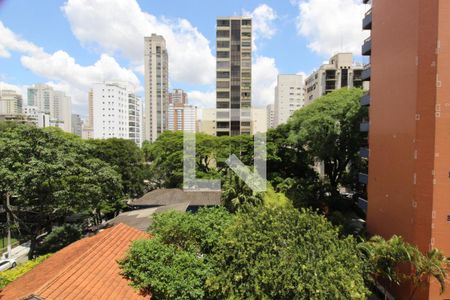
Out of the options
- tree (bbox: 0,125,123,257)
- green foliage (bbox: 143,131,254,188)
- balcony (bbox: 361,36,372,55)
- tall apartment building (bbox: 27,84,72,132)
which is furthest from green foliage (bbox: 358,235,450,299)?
tall apartment building (bbox: 27,84,72,132)

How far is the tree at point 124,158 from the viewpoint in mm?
23078

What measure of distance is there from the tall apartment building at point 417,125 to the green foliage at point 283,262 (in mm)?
4645

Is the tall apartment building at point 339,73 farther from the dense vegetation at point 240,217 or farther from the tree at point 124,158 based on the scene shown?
the tree at point 124,158

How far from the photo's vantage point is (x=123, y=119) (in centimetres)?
6103

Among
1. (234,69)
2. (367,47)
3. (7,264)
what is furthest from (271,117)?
(7,264)

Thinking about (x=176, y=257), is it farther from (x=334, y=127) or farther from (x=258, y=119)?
(x=258, y=119)

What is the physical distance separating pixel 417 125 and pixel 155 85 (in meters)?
66.9

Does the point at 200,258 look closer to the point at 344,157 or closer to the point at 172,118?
the point at 344,157

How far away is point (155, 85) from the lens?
69.4 meters

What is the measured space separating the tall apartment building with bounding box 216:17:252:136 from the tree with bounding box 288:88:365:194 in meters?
16.5

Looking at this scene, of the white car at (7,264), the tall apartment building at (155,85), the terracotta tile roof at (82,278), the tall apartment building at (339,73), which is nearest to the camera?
the terracotta tile roof at (82,278)

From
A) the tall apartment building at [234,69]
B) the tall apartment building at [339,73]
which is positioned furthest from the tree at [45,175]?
the tall apartment building at [339,73]

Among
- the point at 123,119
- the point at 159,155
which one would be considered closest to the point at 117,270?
the point at 159,155

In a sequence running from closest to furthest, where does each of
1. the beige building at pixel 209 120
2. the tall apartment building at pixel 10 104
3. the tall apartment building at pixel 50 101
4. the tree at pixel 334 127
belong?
the tree at pixel 334 127 < the beige building at pixel 209 120 < the tall apartment building at pixel 10 104 < the tall apartment building at pixel 50 101
